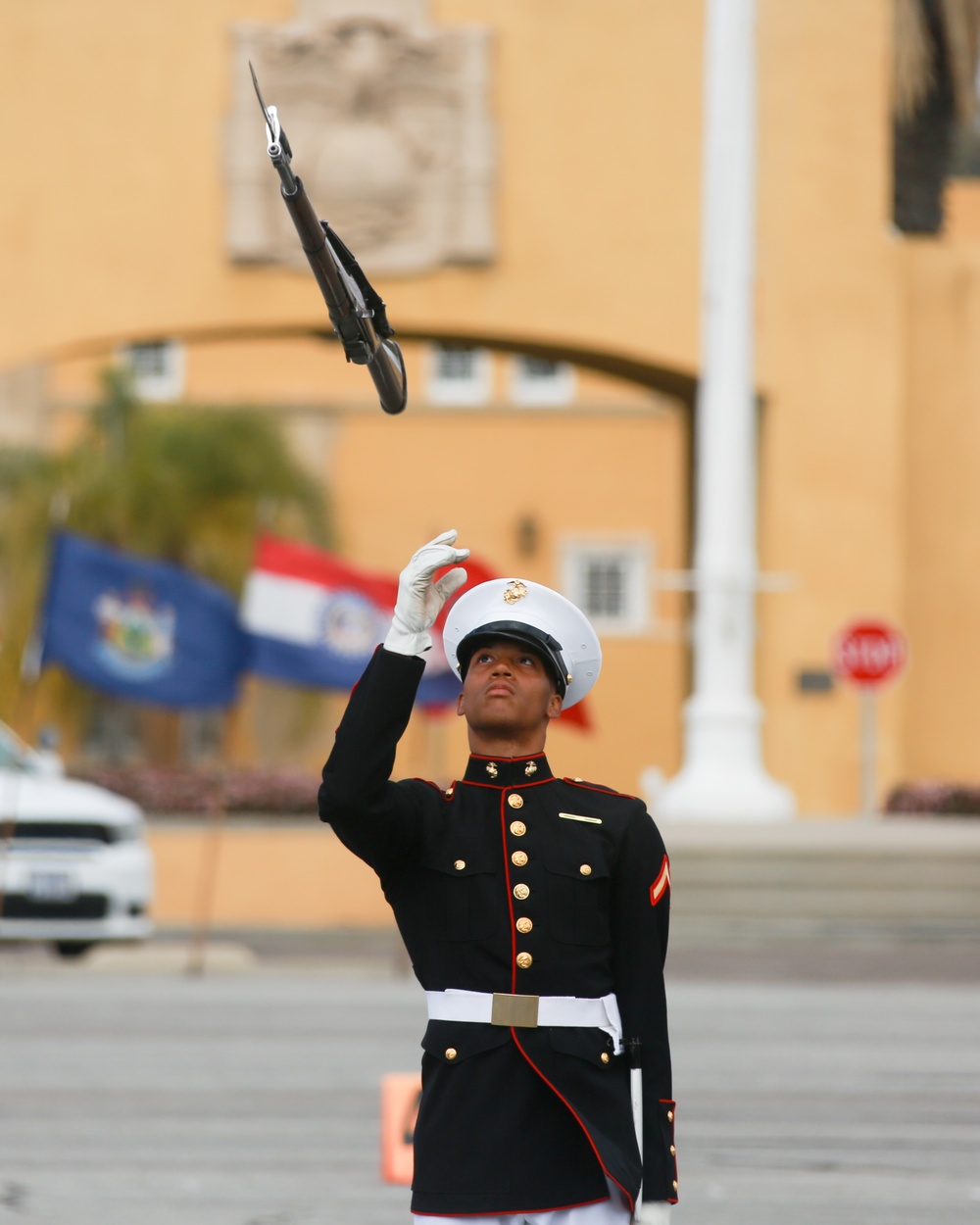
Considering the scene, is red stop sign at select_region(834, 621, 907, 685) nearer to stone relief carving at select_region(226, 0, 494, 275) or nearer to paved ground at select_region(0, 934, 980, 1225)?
stone relief carving at select_region(226, 0, 494, 275)

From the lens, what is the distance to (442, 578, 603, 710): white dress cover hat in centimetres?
431

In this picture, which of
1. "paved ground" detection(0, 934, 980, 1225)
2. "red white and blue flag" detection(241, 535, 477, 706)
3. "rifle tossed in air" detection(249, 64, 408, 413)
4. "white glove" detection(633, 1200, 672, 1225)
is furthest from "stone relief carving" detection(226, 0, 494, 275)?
"white glove" detection(633, 1200, 672, 1225)

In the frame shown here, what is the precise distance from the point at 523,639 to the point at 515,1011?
25.7 inches

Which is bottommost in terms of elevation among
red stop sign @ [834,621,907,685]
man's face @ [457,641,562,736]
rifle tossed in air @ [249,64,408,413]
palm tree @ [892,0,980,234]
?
man's face @ [457,641,562,736]

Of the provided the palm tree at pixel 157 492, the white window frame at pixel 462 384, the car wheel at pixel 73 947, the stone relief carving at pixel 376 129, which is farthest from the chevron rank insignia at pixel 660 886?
the white window frame at pixel 462 384

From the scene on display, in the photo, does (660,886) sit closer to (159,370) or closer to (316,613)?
(316,613)

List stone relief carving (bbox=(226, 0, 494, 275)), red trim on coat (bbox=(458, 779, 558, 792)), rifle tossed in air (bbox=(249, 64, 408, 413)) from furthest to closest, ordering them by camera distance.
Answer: stone relief carving (bbox=(226, 0, 494, 275)) < rifle tossed in air (bbox=(249, 64, 408, 413)) < red trim on coat (bbox=(458, 779, 558, 792))

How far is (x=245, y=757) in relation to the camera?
38.4 meters

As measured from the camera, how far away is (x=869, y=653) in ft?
76.5

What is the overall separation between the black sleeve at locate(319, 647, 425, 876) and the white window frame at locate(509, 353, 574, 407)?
35305 mm

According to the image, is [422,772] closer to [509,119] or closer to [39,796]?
[509,119]

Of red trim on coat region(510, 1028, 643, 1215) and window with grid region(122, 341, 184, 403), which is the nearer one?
red trim on coat region(510, 1028, 643, 1215)

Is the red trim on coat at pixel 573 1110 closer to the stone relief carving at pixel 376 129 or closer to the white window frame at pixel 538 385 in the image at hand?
the stone relief carving at pixel 376 129

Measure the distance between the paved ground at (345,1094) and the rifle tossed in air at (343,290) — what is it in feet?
11.8
